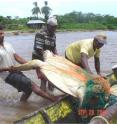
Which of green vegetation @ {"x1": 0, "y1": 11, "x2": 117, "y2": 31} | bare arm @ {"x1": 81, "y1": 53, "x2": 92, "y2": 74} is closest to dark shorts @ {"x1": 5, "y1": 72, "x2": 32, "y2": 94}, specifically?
bare arm @ {"x1": 81, "y1": 53, "x2": 92, "y2": 74}

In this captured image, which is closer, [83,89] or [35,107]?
[83,89]

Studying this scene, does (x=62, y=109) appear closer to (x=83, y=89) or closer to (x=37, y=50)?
(x=83, y=89)

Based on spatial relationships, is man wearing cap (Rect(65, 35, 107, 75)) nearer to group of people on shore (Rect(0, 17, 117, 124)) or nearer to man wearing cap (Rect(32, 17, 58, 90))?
group of people on shore (Rect(0, 17, 117, 124))

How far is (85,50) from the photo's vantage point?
8250mm

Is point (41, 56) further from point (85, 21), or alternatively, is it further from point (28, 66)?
point (85, 21)

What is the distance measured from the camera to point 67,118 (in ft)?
23.3

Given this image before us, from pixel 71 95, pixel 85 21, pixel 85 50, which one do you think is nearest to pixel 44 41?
pixel 85 50

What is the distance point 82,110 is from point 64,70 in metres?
1.10

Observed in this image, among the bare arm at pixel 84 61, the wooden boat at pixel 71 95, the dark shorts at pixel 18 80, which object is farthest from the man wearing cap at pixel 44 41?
the wooden boat at pixel 71 95

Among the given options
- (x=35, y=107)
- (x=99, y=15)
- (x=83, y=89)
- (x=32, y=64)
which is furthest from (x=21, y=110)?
(x=99, y=15)

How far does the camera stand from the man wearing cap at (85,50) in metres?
8.13

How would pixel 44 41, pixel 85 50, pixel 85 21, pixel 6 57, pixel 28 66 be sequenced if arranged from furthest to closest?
pixel 85 21 → pixel 44 41 → pixel 85 50 → pixel 6 57 → pixel 28 66

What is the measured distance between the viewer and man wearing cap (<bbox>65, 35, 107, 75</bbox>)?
8133 mm

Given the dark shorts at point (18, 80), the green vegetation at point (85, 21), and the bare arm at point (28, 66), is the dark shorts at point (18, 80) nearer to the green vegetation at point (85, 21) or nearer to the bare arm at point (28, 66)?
the bare arm at point (28, 66)
